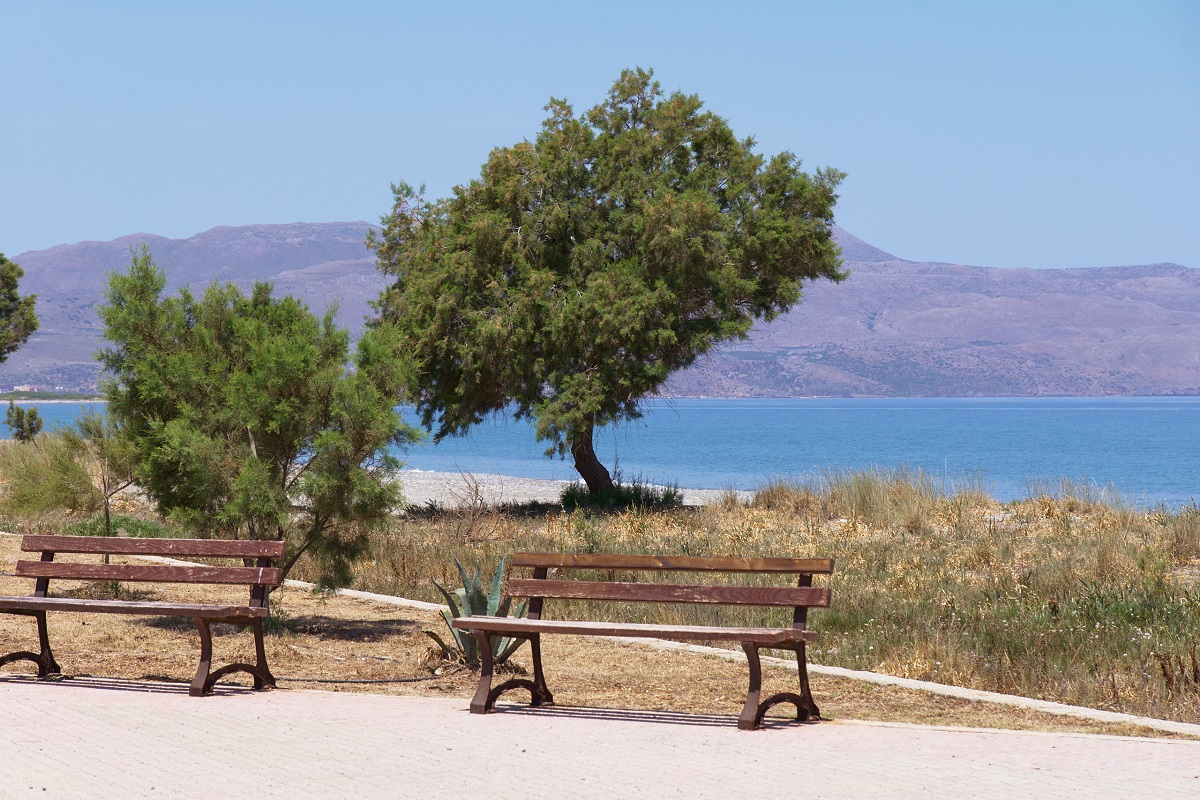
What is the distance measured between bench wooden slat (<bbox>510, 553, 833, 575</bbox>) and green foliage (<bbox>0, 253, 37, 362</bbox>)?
30509mm

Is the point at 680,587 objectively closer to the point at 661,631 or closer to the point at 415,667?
the point at 661,631

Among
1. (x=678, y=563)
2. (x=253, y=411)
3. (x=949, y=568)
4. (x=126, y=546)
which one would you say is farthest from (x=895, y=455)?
(x=126, y=546)

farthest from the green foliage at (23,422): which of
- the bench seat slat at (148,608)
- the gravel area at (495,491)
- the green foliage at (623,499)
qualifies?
the bench seat slat at (148,608)

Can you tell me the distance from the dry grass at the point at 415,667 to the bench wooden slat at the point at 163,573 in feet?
2.09

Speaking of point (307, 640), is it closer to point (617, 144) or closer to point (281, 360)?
point (281, 360)

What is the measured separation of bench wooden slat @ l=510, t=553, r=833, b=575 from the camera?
22.7 feet

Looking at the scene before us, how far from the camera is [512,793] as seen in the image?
16.8 ft

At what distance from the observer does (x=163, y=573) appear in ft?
25.4

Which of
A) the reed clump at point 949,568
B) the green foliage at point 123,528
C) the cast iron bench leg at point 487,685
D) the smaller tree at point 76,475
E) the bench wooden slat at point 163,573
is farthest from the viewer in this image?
the green foliage at point 123,528

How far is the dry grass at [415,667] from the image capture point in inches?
282

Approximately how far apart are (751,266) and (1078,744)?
16.2 meters

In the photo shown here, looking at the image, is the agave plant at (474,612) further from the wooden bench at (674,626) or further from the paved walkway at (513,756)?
the paved walkway at (513,756)

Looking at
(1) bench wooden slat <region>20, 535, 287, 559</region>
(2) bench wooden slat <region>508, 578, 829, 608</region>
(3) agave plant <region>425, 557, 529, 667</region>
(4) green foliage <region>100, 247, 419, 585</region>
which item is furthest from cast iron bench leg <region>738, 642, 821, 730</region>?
(4) green foliage <region>100, 247, 419, 585</region>

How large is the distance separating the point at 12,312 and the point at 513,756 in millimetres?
33272
